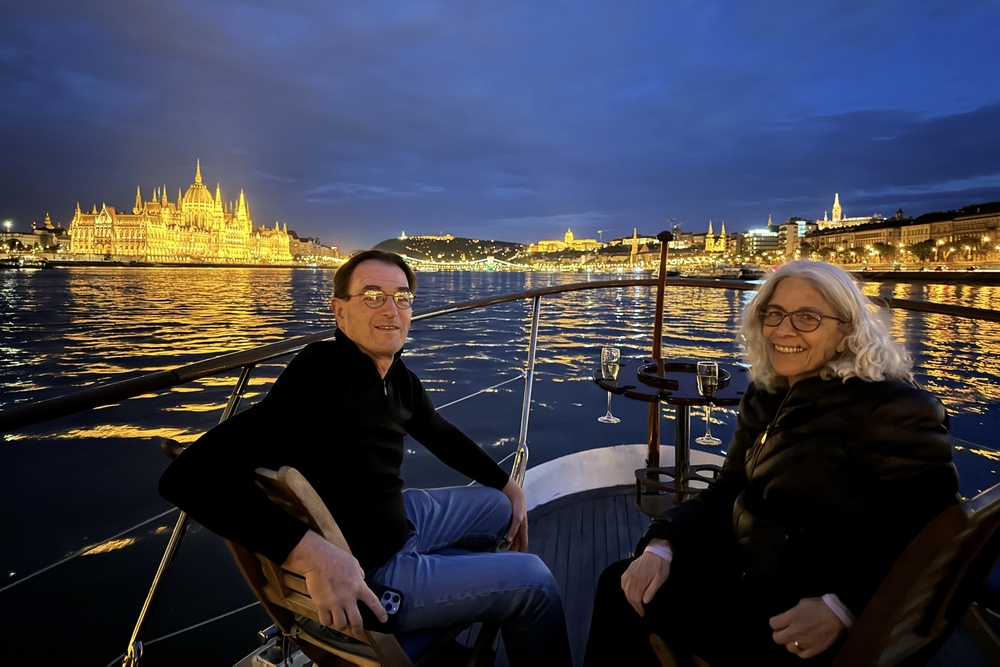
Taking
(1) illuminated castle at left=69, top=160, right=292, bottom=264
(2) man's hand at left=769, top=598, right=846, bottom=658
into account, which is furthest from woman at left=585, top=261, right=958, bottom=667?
(1) illuminated castle at left=69, top=160, right=292, bottom=264

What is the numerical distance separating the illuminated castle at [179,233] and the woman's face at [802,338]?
337 feet

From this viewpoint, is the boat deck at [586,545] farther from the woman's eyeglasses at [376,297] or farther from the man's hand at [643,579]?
the woman's eyeglasses at [376,297]

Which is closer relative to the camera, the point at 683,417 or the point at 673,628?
the point at 673,628

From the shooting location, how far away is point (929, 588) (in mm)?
667

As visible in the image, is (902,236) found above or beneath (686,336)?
above

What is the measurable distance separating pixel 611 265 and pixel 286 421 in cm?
6916

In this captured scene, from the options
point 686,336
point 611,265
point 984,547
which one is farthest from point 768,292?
point 611,265

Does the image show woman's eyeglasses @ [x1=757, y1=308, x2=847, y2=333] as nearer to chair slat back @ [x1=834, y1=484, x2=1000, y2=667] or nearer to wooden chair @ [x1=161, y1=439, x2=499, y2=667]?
chair slat back @ [x1=834, y1=484, x2=1000, y2=667]

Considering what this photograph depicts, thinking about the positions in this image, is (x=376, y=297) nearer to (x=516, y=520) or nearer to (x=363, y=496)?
(x=363, y=496)

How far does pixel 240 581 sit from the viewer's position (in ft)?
14.7

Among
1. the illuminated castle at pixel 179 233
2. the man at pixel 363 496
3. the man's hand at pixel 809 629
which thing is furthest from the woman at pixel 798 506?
the illuminated castle at pixel 179 233

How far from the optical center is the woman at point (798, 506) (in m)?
0.91

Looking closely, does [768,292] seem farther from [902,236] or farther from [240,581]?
[902,236]

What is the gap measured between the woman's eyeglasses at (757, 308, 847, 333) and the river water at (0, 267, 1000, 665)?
727 millimetres
